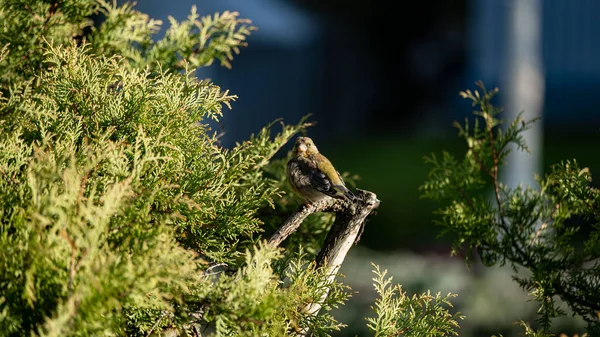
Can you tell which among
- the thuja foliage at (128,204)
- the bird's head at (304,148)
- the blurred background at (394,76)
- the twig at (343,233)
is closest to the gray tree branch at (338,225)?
the twig at (343,233)

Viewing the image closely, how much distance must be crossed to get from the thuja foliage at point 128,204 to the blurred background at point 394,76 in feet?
26.7

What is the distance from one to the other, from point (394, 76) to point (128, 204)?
19.2 m

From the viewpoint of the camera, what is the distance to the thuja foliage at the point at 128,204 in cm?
144

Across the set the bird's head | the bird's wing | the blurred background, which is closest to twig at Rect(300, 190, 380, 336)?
the bird's wing

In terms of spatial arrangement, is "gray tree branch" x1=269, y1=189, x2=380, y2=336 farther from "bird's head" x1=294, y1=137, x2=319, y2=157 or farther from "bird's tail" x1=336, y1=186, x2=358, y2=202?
"bird's head" x1=294, y1=137, x2=319, y2=157

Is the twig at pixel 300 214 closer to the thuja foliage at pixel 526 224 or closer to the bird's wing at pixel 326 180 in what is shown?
the bird's wing at pixel 326 180

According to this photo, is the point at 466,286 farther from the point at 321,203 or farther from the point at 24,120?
the point at 24,120

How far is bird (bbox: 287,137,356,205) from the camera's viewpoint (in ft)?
8.23

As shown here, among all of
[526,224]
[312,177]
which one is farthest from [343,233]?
[526,224]

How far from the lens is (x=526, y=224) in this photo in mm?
2523

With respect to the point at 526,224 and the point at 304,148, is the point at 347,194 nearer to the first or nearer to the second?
the point at 304,148

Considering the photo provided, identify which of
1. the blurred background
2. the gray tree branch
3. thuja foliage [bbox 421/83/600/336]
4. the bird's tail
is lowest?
the gray tree branch

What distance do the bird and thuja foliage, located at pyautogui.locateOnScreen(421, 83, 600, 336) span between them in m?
0.35

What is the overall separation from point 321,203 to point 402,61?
1860cm
